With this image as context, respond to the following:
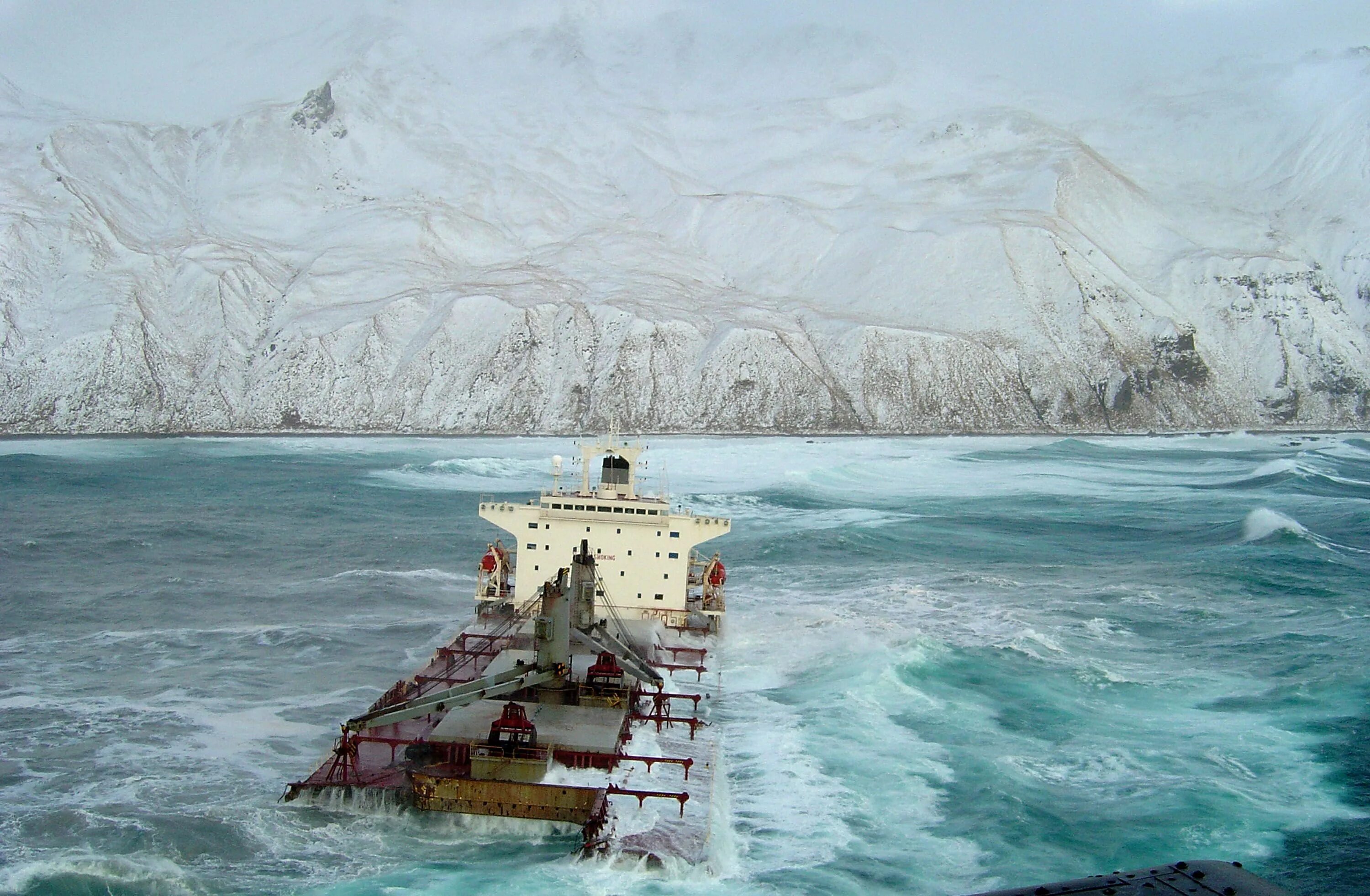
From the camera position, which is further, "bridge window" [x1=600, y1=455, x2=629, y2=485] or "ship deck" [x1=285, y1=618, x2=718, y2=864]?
"bridge window" [x1=600, y1=455, x2=629, y2=485]

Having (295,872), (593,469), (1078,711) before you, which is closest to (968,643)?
(1078,711)

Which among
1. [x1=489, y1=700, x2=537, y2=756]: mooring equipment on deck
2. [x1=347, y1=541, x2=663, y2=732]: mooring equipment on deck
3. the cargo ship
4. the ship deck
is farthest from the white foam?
[x1=489, y1=700, x2=537, y2=756]: mooring equipment on deck

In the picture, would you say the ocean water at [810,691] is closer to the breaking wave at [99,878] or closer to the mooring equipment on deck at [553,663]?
the breaking wave at [99,878]

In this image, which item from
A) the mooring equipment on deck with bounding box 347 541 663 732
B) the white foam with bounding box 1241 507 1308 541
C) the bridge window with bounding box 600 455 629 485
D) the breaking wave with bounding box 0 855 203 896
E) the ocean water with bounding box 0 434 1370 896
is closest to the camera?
the breaking wave with bounding box 0 855 203 896

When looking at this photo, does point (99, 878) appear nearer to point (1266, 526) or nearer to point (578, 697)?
point (578, 697)

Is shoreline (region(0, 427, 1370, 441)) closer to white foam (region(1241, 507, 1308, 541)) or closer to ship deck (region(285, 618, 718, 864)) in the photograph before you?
white foam (region(1241, 507, 1308, 541))

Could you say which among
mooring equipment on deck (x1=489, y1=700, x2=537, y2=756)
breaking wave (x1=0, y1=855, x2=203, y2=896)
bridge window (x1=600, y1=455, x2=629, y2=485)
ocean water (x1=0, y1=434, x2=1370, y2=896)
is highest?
bridge window (x1=600, y1=455, x2=629, y2=485)

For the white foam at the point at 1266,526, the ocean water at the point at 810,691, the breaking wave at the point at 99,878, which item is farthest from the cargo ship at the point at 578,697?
the white foam at the point at 1266,526

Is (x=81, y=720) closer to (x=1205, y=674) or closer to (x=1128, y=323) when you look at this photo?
(x=1205, y=674)
